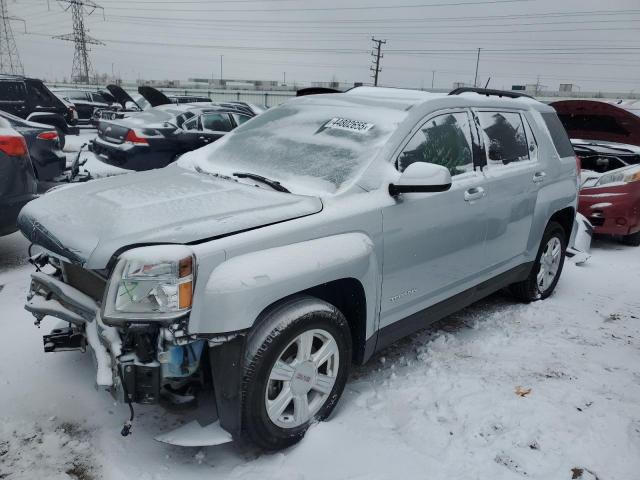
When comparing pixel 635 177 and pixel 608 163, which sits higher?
pixel 608 163

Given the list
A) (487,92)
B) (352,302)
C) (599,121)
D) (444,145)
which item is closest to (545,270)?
(487,92)

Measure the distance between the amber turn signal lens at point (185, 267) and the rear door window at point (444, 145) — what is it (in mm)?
1450

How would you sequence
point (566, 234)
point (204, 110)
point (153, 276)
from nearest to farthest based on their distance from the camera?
1. point (153, 276)
2. point (566, 234)
3. point (204, 110)

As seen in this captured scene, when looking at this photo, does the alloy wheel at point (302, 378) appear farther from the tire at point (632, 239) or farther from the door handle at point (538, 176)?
the tire at point (632, 239)

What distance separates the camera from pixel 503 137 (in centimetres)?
391

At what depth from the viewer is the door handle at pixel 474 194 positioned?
3361 mm

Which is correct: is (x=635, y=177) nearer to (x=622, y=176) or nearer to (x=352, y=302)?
(x=622, y=176)

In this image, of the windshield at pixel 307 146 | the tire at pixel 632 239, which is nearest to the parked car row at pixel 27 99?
the windshield at pixel 307 146

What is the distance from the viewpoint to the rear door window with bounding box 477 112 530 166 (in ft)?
12.1

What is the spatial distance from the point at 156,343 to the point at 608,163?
7.10 m

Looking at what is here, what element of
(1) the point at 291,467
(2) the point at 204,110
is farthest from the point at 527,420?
(2) the point at 204,110

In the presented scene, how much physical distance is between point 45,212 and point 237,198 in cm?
100

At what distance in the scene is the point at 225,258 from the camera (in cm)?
218

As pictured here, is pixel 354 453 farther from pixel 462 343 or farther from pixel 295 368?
pixel 462 343
